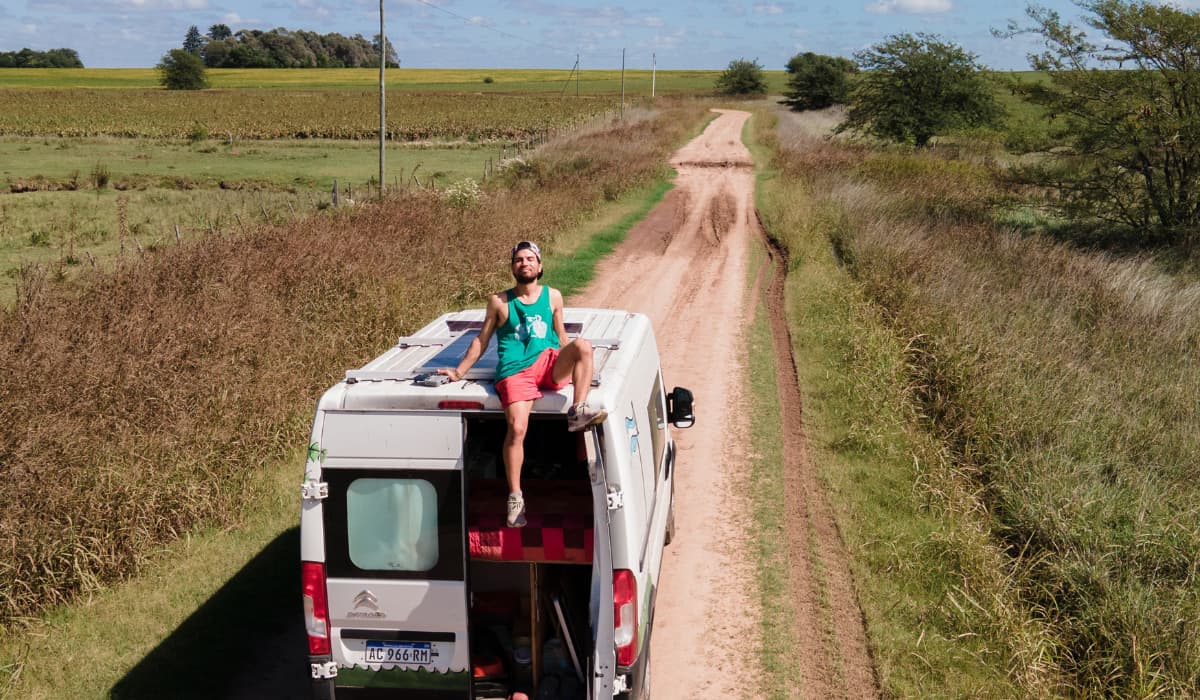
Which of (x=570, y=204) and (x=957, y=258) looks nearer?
(x=957, y=258)

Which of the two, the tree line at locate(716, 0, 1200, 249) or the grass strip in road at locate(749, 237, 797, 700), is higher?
the tree line at locate(716, 0, 1200, 249)

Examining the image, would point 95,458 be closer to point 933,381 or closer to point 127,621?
point 127,621

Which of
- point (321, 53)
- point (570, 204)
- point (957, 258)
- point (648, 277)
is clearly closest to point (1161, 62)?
point (957, 258)

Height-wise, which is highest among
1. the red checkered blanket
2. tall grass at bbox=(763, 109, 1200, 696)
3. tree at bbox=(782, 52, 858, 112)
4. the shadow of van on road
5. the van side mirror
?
tree at bbox=(782, 52, 858, 112)

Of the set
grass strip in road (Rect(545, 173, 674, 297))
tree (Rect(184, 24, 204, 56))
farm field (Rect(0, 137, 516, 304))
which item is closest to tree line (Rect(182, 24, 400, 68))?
tree (Rect(184, 24, 204, 56))

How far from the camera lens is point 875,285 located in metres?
16.1

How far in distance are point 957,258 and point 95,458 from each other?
14179 millimetres

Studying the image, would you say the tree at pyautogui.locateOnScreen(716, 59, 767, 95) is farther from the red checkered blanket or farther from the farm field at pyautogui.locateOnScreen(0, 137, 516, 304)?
the red checkered blanket

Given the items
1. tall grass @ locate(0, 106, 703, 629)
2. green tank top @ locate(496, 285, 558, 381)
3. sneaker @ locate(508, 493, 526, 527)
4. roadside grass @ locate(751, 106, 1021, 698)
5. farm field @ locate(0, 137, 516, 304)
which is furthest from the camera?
farm field @ locate(0, 137, 516, 304)

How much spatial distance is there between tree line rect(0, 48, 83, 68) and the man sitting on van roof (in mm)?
188487

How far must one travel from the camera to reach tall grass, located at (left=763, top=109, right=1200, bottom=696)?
21.6 feet

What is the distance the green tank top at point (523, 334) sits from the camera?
4953 millimetres

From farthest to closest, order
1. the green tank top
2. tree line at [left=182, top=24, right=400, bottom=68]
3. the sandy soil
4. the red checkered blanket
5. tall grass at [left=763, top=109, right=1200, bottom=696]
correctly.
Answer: tree line at [left=182, top=24, right=400, bottom=68]
tall grass at [left=763, top=109, right=1200, bottom=696]
the sandy soil
the red checkered blanket
the green tank top

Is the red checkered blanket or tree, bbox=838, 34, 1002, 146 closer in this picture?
the red checkered blanket
